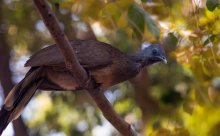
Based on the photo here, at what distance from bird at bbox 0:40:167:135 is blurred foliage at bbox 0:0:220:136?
183 mm

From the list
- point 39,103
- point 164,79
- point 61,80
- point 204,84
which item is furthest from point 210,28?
point 39,103

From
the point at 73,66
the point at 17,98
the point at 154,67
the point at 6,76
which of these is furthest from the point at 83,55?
the point at 154,67

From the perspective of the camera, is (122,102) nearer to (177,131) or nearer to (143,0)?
(177,131)

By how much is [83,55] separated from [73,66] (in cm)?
70

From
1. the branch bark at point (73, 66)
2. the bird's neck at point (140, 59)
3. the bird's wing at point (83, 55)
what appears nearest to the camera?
the branch bark at point (73, 66)

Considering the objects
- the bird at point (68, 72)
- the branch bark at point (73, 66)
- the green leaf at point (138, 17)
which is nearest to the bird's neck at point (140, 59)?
the bird at point (68, 72)

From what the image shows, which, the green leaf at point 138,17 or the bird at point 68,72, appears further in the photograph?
the bird at point 68,72

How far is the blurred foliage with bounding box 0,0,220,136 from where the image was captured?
3.53 metres

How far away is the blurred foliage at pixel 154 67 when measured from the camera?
3529mm

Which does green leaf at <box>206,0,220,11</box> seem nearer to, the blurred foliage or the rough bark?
the blurred foliage

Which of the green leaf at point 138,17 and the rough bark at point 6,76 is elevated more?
the green leaf at point 138,17

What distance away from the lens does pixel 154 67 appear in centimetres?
623

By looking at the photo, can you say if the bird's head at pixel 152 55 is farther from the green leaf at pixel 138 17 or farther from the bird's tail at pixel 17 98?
the green leaf at pixel 138 17

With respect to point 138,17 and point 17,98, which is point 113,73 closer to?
point 17,98
